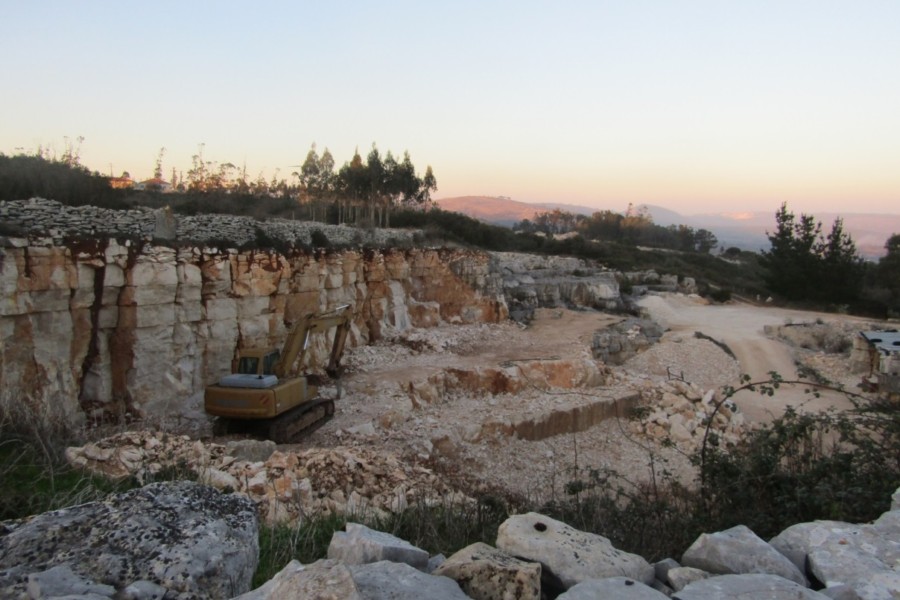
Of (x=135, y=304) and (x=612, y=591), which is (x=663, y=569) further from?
(x=135, y=304)

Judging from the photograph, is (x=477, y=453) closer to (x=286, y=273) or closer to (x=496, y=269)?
(x=286, y=273)

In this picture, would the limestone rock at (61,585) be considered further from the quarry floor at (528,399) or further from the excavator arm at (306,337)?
the excavator arm at (306,337)

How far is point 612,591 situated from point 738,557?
81 centimetres

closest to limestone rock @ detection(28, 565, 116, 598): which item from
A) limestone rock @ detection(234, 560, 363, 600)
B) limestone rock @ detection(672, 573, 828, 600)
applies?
limestone rock @ detection(234, 560, 363, 600)

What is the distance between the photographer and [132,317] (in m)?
12.3

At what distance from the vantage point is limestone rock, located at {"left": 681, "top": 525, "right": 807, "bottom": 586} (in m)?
2.63

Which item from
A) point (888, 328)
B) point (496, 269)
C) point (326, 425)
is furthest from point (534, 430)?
point (888, 328)

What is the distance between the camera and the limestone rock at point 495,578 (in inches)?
94.7

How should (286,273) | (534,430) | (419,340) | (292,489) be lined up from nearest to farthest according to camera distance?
(292,489)
(534,430)
(286,273)
(419,340)

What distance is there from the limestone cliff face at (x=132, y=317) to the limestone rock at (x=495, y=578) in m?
7.69

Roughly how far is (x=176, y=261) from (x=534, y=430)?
9.18 m

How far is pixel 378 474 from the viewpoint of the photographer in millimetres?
8328

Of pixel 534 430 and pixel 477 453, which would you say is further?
pixel 534 430

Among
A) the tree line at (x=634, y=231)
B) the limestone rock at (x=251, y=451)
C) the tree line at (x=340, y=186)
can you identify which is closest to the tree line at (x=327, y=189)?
the tree line at (x=340, y=186)
